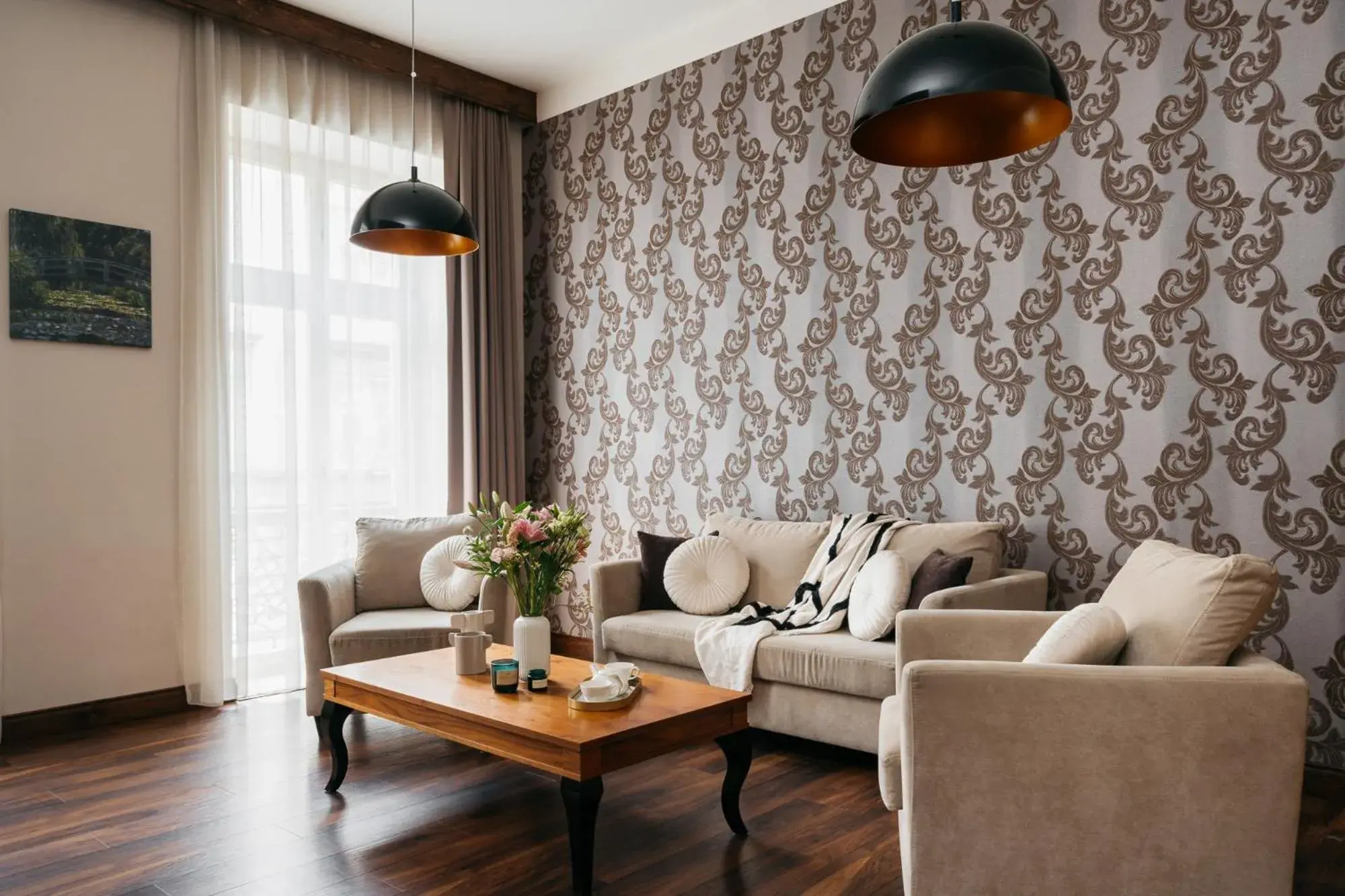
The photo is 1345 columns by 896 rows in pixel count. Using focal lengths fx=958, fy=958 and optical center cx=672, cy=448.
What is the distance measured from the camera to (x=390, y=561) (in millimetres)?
4359

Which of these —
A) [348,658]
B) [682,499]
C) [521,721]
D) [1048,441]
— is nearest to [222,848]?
[521,721]

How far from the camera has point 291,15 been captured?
15.1 feet

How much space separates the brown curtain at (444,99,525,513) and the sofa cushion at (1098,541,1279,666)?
3921 millimetres

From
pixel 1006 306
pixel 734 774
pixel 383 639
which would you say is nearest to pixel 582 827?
pixel 734 774

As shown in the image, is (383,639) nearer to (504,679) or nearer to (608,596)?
(608,596)

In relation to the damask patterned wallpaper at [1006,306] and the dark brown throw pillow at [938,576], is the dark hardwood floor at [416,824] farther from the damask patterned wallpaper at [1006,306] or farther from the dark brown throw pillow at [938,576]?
the damask patterned wallpaper at [1006,306]

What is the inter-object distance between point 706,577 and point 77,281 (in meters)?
2.96

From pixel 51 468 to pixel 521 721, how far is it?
2.68 m

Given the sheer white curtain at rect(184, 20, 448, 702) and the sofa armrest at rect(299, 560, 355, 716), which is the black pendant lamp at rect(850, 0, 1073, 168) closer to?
the sofa armrest at rect(299, 560, 355, 716)

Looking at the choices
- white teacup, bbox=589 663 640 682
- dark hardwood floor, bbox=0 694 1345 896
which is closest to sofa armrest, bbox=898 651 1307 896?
dark hardwood floor, bbox=0 694 1345 896

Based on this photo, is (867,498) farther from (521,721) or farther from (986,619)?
(521,721)

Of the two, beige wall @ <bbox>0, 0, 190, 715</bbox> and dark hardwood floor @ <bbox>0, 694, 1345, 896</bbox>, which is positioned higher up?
beige wall @ <bbox>0, 0, 190, 715</bbox>

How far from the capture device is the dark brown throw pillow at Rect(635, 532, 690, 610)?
14.1 ft

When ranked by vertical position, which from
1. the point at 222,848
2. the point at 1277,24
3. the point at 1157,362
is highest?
the point at 1277,24
